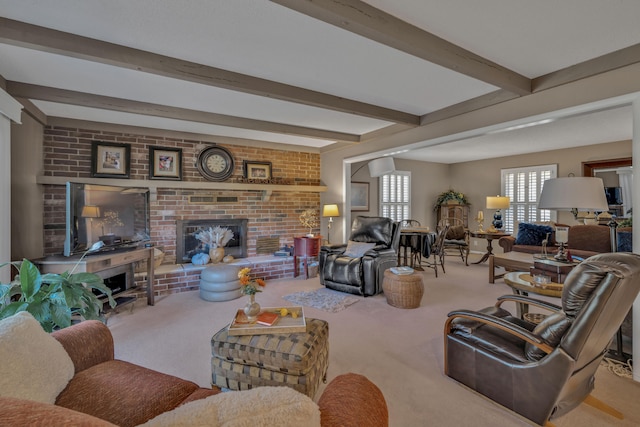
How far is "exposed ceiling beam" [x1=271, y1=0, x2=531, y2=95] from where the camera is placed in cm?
158

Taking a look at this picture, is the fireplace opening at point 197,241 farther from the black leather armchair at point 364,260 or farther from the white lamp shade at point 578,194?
the white lamp shade at point 578,194

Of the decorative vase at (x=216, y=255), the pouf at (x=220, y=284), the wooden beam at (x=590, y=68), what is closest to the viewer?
the wooden beam at (x=590, y=68)

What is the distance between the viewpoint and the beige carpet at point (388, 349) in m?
1.78

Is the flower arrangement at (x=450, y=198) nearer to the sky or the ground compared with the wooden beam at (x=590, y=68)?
nearer to the ground

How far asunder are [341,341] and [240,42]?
2549 millimetres

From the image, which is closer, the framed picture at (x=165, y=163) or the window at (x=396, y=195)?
the framed picture at (x=165, y=163)

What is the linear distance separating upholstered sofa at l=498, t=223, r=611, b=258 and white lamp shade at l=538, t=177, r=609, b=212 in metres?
2.49

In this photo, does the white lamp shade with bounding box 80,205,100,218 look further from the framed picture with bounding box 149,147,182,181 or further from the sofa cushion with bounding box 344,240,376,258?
the sofa cushion with bounding box 344,240,376,258

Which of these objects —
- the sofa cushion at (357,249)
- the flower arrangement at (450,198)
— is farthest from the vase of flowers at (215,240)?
the flower arrangement at (450,198)

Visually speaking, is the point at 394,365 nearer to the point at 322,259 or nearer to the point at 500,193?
the point at 322,259

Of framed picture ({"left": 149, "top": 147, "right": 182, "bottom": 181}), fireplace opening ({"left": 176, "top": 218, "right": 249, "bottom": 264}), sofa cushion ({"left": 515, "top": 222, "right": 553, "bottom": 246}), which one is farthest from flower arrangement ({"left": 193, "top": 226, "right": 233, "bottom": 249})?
sofa cushion ({"left": 515, "top": 222, "right": 553, "bottom": 246})

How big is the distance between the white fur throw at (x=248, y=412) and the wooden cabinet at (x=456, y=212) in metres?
7.59

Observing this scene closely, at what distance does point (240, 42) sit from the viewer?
2.12m

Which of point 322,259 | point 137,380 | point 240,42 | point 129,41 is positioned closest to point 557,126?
point 322,259
